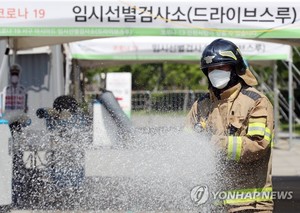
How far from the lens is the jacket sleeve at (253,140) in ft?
11.3

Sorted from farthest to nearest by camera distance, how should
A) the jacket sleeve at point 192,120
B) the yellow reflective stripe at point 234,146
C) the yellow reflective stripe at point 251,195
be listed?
the jacket sleeve at point 192,120
the yellow reflective stripe at point 251,195
the yellow reflective stripe at point 234,146

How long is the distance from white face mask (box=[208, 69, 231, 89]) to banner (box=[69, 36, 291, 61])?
10.3 meters

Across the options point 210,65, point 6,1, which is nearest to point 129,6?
point 6,1

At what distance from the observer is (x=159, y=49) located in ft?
47.2

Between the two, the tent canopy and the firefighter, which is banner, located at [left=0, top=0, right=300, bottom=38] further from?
the tent canopy

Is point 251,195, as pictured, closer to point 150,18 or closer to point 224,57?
point 224,57

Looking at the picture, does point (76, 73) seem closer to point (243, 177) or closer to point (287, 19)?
point (287, 19)

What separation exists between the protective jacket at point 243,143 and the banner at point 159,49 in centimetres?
1035

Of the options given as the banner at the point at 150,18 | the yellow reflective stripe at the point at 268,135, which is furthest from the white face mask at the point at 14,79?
the yellow reflective stripe at the point at 268,135

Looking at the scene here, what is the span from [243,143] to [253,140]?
0.22 feet

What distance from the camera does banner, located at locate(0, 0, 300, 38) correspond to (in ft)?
22.0

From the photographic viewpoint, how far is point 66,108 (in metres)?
7.99

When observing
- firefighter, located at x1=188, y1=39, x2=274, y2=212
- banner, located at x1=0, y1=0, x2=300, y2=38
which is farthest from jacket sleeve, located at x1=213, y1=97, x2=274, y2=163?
banner, located at x1=0, y1=0, x2=300, y2=38

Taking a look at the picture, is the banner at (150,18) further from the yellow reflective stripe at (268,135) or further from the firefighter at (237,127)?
the yellow reflective stripe at (268,135)
